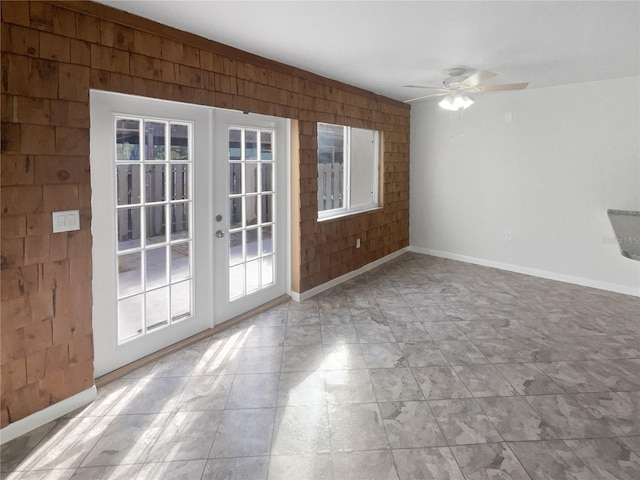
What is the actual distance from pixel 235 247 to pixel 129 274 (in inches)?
44.2

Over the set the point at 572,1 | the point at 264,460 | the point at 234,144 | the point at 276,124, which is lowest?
the point at 264,460

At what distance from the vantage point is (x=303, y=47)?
138 inches

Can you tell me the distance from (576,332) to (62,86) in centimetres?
452

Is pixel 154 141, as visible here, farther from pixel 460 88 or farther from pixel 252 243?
pixel 460 88

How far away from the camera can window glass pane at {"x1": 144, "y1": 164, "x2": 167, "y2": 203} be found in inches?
120

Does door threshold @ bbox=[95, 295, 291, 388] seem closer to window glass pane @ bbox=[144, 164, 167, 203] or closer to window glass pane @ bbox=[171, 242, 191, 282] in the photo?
window glass pane @ bbox=[171, 242, 191, 282]

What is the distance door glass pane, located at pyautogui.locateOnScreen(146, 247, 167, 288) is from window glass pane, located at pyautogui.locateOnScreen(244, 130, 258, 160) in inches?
50.9

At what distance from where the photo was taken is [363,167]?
19.6 ft

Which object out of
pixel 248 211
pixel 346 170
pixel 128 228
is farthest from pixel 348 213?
pixel 128 228

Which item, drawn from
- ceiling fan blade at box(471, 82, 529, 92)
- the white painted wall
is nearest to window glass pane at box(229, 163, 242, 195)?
ceiling fan blade at box(471, 82, 529, 92)

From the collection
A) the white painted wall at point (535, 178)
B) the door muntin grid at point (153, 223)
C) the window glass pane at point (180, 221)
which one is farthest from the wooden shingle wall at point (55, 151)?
the white painted wall at point (535, 178)

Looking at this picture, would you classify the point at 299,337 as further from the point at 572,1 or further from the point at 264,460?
the point at 572,1

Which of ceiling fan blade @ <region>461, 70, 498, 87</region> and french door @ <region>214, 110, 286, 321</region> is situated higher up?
ceiling fan blade @ <region>461, 70, 498, 87</region>

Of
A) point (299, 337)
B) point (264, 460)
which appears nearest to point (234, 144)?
point (299, 337)
